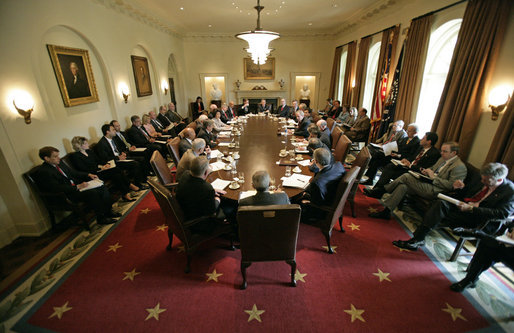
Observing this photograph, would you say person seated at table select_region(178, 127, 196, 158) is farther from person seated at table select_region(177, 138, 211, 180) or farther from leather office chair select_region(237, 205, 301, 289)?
leather office chair select_region(237, 205, 301, 289)

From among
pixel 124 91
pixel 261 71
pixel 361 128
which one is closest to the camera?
pixel 124 91

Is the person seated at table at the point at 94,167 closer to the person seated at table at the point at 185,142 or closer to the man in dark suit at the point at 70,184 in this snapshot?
the man in dark suit at the point at 70,184

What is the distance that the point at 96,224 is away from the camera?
378cm

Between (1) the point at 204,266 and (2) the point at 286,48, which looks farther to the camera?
(2) the point at 286,48

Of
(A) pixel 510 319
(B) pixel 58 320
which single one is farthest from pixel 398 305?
(B) pixel 58 320

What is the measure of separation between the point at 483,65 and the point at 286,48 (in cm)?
940

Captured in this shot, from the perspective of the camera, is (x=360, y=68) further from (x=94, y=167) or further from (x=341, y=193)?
(x=94, y=167)

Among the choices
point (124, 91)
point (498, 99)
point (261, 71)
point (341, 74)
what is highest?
point (261, 71)

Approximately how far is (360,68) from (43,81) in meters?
8.97

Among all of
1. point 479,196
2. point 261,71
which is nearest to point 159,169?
point 479,196

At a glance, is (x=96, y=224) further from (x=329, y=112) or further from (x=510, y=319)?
(x=329, y=112)

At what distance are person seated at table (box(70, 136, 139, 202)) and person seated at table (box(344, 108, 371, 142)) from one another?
6326mm

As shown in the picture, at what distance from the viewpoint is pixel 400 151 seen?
4801 mm

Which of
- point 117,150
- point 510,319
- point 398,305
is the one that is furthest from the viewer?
point 117,150
